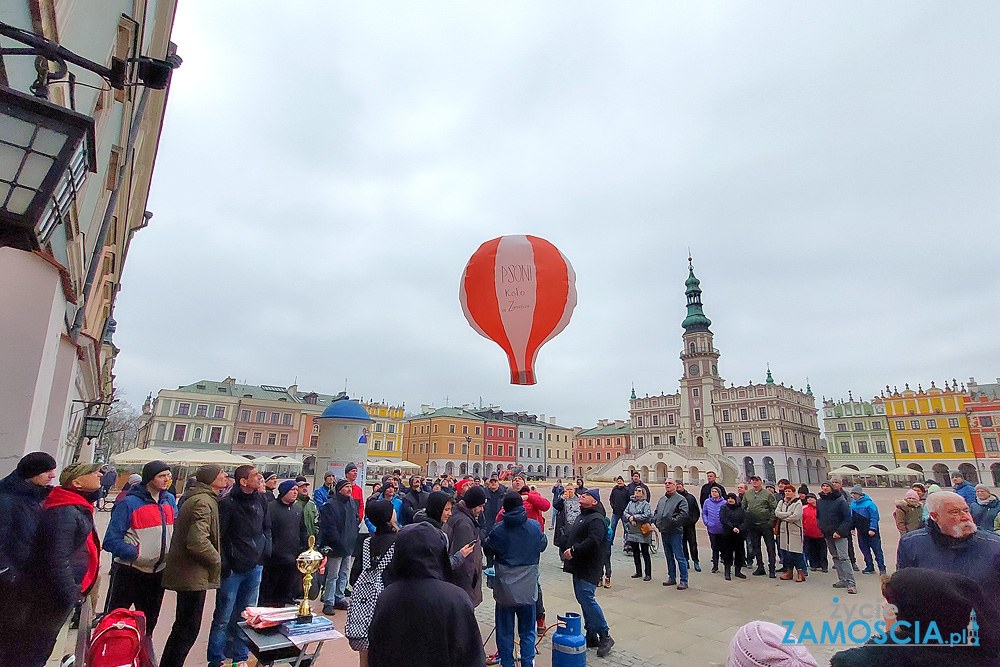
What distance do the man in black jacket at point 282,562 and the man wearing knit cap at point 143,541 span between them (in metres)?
1.09

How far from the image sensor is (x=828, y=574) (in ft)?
30.5

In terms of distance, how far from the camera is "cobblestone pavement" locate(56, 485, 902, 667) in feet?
16.6

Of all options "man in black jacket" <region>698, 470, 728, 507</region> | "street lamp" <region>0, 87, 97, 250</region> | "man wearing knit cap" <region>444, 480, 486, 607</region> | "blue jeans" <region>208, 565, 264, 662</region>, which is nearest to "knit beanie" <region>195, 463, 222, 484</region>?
"blue jeans" <region>208, 565, 264, 662</region>

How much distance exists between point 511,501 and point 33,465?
3688mm

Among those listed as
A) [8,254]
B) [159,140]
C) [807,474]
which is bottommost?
[807,474]

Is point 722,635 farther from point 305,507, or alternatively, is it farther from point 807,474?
point 807,474

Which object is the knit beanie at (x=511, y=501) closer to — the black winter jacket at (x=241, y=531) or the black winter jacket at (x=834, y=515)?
the black winter jacket at (x=241, y=531)

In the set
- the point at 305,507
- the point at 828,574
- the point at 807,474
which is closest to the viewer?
the point at 305,507

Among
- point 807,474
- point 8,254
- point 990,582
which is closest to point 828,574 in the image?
point 990,582

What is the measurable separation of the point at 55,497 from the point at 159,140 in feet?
35.4

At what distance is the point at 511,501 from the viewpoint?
4.89 meters

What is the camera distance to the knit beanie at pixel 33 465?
3.08 metres

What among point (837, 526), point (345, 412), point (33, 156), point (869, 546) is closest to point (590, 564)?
point (837, 526)

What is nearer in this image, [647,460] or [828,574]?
[828,574]
